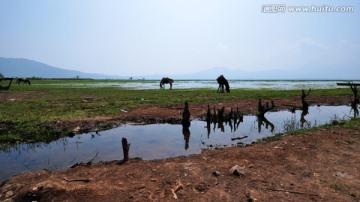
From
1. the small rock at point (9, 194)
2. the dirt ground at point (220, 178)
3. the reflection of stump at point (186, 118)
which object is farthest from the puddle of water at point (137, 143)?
the small rock at point (9, 194)

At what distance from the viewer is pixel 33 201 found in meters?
6.21

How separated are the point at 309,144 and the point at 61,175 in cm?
960

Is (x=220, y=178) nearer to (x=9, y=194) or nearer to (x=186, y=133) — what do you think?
(x=9, y=194)

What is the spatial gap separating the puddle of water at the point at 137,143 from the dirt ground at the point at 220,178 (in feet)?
5.36

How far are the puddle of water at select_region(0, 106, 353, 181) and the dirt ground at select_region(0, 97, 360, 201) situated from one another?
1.63 m

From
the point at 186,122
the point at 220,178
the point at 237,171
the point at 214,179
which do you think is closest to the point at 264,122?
the point at 186,122

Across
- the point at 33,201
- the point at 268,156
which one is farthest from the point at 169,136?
the point at 33,201

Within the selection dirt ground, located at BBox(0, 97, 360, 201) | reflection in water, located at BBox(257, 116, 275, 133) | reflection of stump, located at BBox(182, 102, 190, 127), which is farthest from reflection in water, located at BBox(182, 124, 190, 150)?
reflection in water, located at BBox(257, 116, 275, 133)

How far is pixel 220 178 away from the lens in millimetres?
7441

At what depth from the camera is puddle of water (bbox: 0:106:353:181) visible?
994cm

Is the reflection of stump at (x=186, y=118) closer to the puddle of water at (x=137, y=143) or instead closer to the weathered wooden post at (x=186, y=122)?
the weathered wooden post at (x=186, y=122)

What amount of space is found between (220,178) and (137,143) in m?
5.79

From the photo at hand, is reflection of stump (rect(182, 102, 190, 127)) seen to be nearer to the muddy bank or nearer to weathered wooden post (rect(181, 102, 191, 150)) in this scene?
weathered wooden post (rect(181, 102, 191, 150))

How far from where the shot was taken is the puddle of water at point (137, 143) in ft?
32.6
